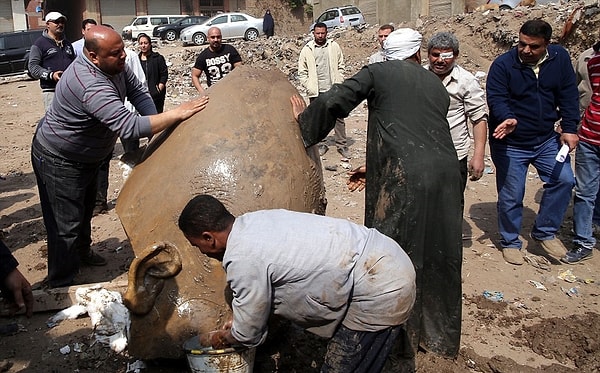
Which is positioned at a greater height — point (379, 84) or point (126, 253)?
point (379, 84)

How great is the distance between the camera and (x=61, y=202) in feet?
13.7

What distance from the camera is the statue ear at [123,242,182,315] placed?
2867mm

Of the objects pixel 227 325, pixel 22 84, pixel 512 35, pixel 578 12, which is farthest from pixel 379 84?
pixel 22 84

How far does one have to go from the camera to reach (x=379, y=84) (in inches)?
135

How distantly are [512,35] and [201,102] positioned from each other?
14.0 meters

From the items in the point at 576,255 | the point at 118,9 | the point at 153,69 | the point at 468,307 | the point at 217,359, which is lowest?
the point at 468,307

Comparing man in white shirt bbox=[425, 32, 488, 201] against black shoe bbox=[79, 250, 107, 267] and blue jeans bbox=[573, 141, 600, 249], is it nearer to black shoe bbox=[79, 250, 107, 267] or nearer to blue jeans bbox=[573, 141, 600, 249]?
blue jeans bbox=[573, 141, 600, 249]

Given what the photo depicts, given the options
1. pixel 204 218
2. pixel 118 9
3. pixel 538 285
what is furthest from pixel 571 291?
pixel 118 9

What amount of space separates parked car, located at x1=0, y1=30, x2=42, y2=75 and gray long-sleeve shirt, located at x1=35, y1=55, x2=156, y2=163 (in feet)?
60.8

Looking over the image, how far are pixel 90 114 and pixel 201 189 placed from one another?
120 centimetres

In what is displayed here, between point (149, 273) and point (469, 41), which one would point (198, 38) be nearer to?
point (469, 41)

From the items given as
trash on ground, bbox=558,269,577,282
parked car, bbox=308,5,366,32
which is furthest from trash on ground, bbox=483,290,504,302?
parked car, bbox=308,5,366,32

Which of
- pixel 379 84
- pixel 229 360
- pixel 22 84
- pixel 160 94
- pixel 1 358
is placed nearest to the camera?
pixel 229 360

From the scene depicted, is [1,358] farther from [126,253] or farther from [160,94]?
[160,94]
